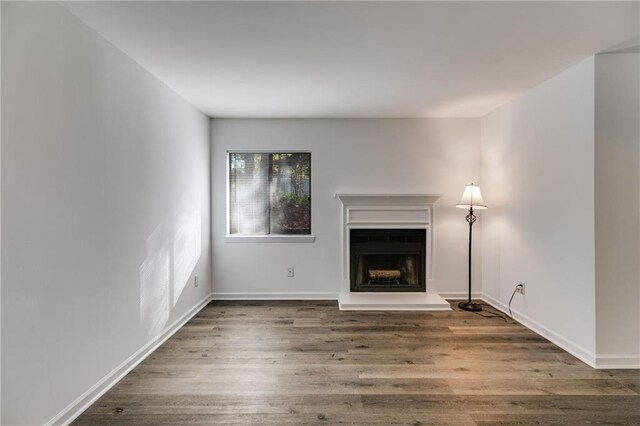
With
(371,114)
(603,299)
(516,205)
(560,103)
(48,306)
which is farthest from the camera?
(371,114)

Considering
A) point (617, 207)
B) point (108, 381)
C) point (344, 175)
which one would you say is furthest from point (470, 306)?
point (108, 381)

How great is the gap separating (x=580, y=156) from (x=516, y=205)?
93 cm

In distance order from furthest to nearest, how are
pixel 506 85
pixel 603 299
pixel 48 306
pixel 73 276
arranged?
pixel 506 85 → pixel 603 299 → pixel 73 276 → pixel 48 306

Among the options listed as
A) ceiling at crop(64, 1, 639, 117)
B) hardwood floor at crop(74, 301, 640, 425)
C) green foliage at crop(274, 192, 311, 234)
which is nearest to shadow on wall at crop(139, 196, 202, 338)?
hardwood floor at crop(74, 301, 640, 425)

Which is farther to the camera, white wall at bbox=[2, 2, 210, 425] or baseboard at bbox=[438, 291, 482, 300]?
baseboard at bbox=[438, 291, 482, 300]

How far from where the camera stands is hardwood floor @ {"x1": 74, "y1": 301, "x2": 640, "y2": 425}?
70.1 inches

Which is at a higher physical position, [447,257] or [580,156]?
[580,156]

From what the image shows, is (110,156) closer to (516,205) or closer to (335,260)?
(335,260)

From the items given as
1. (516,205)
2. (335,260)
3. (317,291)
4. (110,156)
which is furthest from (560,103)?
(110,156)

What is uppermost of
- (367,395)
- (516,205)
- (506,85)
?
(506,85)

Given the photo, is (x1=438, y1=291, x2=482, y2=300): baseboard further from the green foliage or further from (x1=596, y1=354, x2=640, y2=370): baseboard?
the green foliage

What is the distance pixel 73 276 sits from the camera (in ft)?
5.72

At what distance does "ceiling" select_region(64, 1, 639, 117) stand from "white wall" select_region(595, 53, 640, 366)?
291mm

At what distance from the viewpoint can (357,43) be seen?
2.07m
